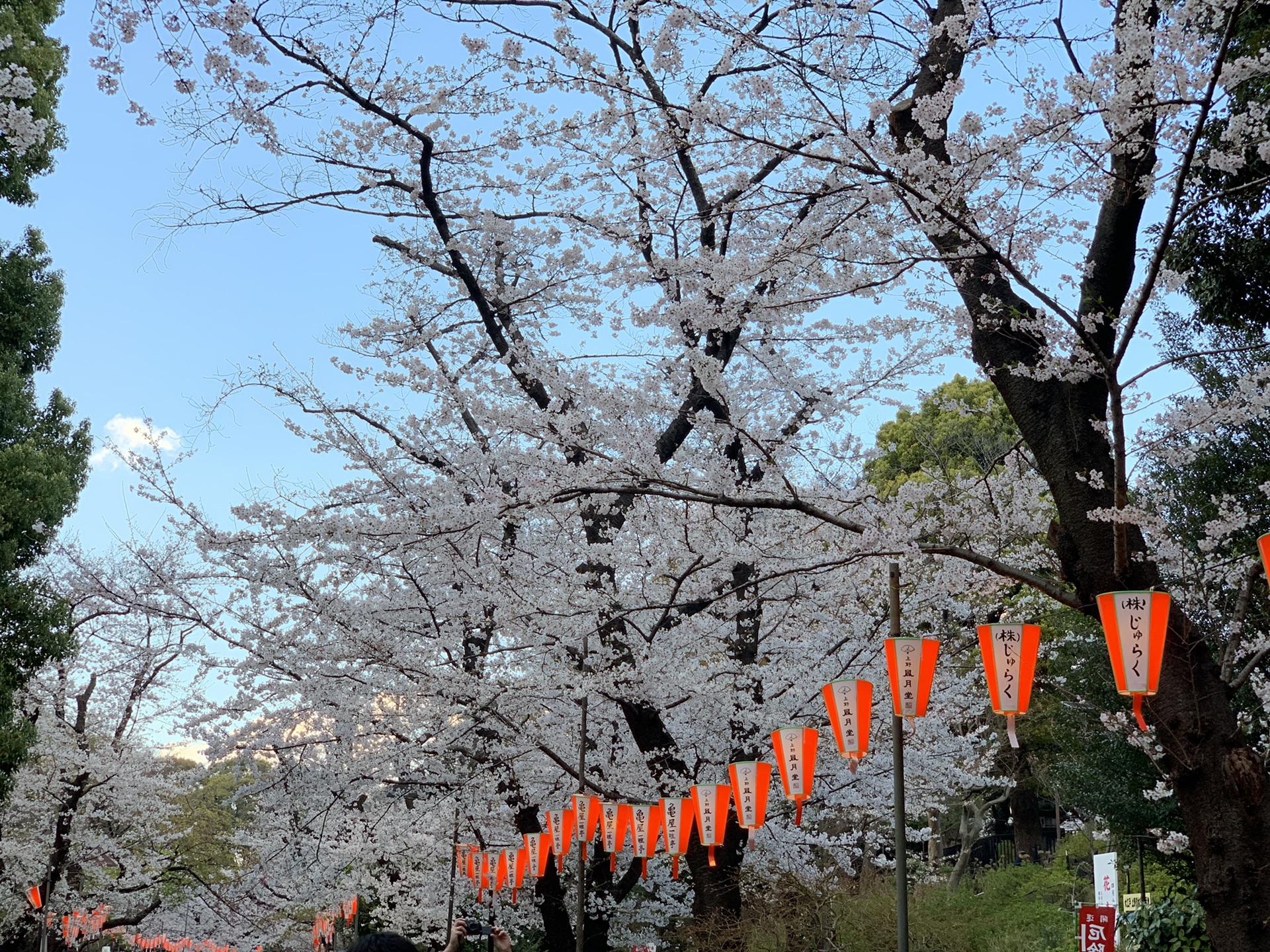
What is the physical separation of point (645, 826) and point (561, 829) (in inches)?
44.4

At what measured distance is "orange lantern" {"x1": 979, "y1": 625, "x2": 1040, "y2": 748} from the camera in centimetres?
555

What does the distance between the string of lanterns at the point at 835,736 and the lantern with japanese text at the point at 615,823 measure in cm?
1

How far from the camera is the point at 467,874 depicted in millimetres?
12922

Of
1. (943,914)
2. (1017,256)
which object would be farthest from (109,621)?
(1017,256)

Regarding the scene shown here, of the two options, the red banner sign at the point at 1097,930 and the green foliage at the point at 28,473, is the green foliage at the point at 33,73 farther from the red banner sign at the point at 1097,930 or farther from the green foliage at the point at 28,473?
the red banner sign at the point at 1097,930

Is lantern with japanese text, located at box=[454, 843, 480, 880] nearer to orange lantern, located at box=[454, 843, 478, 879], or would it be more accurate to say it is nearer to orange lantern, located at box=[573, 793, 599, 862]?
orange lantern, located at box=[454, 843, 478, 879]

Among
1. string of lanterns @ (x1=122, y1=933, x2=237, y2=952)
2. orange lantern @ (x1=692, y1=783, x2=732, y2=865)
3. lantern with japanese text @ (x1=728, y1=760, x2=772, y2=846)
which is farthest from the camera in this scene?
string of lanterns @ (x1=122, y1=933, x2=237, y2=952)

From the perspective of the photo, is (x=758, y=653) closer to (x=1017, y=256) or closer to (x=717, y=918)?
(x=717, y=918)

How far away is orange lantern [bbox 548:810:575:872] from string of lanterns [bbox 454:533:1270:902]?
0.04 ft

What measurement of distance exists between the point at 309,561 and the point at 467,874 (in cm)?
556

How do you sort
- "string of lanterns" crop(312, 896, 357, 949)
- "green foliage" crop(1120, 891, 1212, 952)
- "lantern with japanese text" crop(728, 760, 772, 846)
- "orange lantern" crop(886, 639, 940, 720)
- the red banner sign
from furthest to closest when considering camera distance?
"string of lanterns" crop(312, 896, 357, 949), "green foliage" crop(1120, 891, 1212, 952), the red banner sign, "lantern with japanese text" crop(728, 760, 772, 846), "orange lantern" crop(886, 639, 940, 720)

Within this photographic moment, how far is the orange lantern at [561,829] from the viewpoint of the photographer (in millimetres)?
9656

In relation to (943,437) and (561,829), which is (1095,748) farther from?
(943,437)

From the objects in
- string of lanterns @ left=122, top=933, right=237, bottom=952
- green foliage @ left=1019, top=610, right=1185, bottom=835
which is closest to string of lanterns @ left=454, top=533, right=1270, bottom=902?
green foliage @ left=1019, top=610, right=1185, bottom=835
